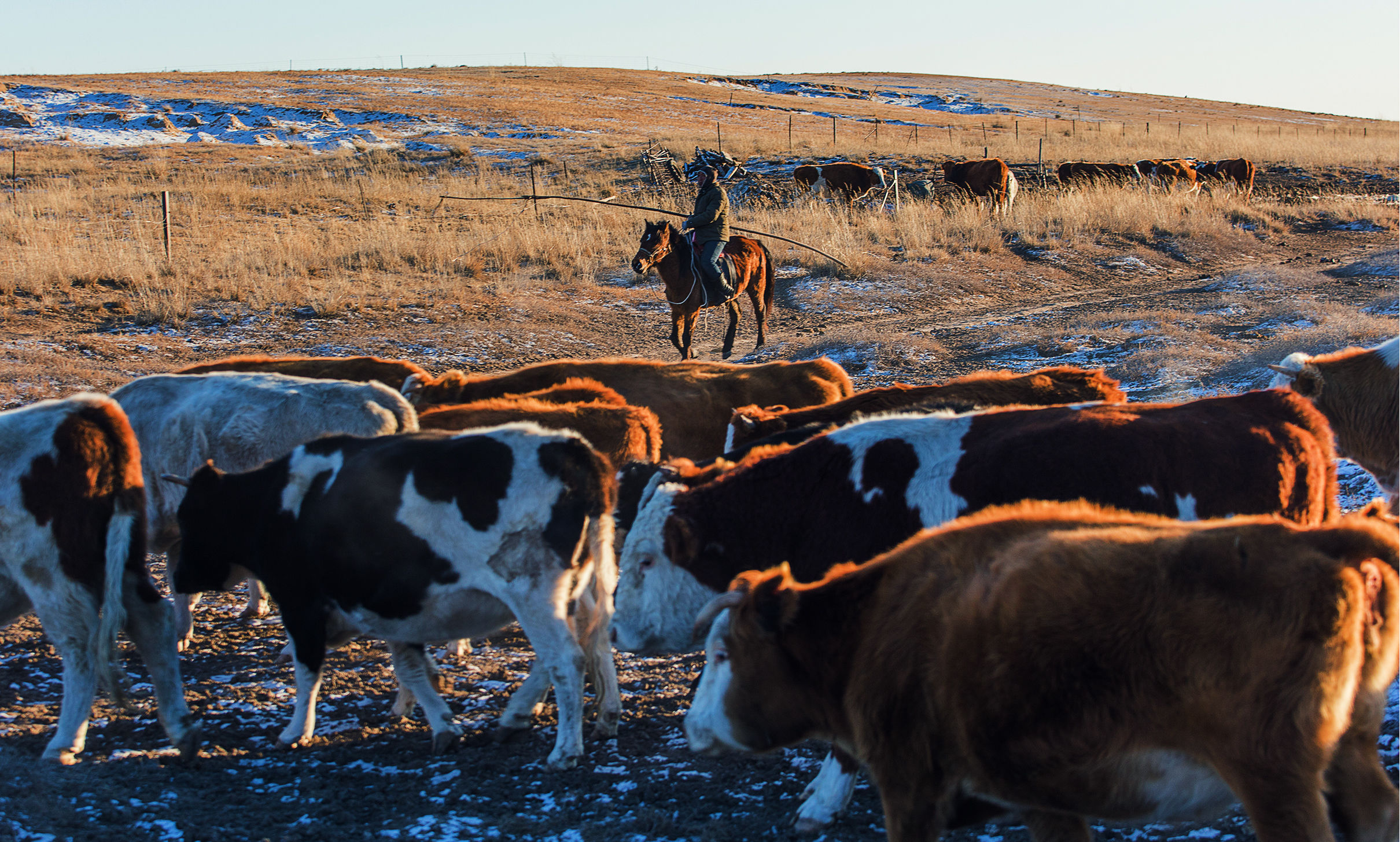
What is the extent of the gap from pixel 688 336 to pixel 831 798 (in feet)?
36.4

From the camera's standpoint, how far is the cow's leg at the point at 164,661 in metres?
4.64

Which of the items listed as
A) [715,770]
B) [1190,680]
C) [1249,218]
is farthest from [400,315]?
[1249,218]

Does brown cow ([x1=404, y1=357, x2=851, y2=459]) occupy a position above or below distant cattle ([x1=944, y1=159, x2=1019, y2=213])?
below

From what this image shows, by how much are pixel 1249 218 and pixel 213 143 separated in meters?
34.2

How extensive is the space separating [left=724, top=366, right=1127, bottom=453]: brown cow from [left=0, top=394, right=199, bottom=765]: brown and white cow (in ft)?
10.2

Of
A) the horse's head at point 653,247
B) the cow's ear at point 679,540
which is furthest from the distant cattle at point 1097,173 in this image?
the cow's ear at point 679,540

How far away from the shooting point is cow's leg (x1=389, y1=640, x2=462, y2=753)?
479cm

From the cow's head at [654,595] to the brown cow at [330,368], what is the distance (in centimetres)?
404

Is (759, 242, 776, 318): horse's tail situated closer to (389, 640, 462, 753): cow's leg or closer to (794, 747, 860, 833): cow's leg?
(389, 640, 462, 753): cow's leg

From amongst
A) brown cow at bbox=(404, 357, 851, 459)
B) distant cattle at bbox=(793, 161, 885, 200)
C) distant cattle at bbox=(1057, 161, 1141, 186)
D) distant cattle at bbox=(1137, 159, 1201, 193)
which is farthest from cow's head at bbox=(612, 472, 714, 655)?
distant cattle at bbox=(1137, 159, 1201, 193)

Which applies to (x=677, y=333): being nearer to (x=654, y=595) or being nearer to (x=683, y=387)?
(x=683, y=387)

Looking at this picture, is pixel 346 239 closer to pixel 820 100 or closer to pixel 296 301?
pixel 296 301

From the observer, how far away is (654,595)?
436 centimetres

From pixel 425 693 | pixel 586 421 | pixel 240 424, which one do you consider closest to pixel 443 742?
pixel 425 693
